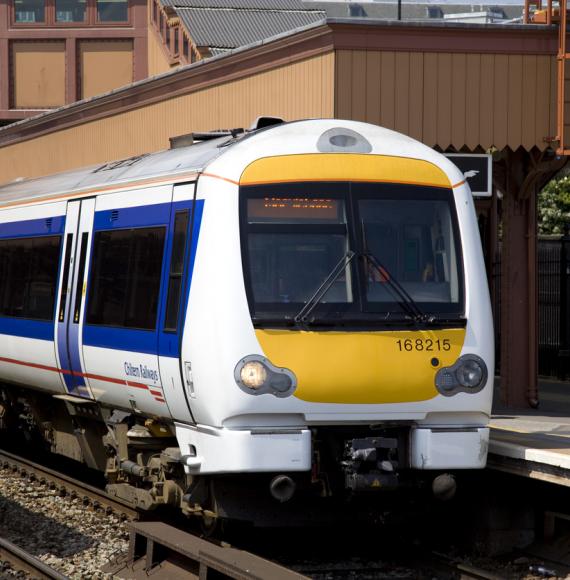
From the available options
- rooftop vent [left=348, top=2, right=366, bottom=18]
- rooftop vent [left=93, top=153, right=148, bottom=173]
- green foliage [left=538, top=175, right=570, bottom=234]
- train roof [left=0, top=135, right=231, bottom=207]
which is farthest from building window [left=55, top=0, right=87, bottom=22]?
rooftop vent [left=348, top=2, right=366, bottom=18]

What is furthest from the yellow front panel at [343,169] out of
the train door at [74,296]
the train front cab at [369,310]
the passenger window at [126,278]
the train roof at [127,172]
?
the train door at [74,296]

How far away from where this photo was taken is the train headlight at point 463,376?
28.7 feet

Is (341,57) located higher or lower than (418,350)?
higher

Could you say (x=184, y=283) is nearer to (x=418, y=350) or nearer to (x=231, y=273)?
(x=231, y=273)

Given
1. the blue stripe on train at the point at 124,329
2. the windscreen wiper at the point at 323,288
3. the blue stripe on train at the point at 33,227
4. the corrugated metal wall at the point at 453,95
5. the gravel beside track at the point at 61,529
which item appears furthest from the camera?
the corrugated metal wall at the point at 453,95

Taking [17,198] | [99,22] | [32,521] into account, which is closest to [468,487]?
[32,521]

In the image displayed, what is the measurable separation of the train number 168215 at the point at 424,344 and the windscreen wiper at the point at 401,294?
144 millimetres

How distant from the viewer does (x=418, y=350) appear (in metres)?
8.70

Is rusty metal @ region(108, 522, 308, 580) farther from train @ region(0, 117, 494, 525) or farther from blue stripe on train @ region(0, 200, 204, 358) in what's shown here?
blue stripe on train @ region(0, 200, 204, 358)

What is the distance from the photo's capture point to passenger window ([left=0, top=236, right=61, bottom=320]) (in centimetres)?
1170

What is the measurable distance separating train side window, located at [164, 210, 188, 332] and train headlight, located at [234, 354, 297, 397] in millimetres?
810

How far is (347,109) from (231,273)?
4.64 meters

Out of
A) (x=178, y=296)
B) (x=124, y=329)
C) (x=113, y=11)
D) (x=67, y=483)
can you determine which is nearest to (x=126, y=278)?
(x=124, y=329)

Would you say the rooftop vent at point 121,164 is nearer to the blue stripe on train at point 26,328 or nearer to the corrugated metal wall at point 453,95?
the blue stripe on train at point 26,328
